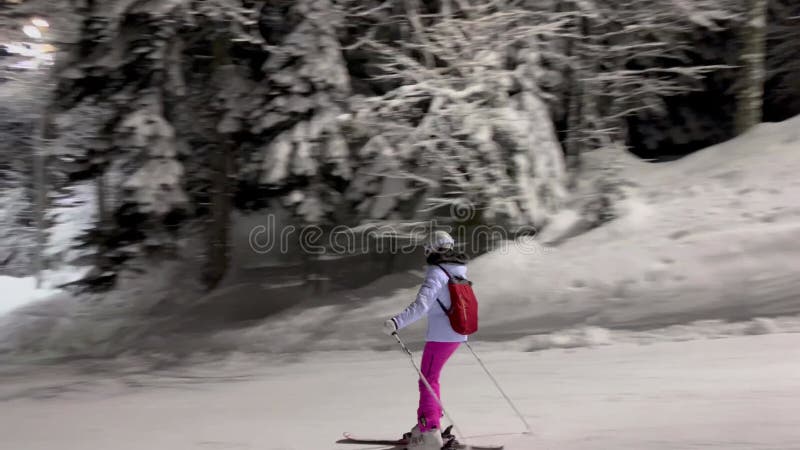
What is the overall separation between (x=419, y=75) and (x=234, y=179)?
373 centimetres

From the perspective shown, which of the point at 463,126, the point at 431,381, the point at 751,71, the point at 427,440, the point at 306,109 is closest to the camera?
the point at 427,440

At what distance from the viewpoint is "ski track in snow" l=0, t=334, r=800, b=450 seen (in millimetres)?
4828

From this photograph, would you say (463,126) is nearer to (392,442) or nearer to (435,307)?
(435,307)

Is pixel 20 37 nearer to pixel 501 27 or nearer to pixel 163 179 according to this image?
pixel 163 179

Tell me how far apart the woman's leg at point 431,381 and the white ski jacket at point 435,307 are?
2.8 inches

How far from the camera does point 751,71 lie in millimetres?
11492

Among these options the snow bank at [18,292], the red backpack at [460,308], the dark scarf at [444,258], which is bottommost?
the snow bank at [18,292]

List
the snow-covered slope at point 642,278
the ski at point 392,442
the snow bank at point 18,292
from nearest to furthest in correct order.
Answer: the ski at point 392,442
the snow-covered slope at point 642,278
the snow bank at point 18,292

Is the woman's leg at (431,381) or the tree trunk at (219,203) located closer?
the woman's leg at (431,381)

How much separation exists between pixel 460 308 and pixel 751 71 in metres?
9.33

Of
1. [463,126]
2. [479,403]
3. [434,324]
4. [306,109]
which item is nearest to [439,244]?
[434,324]

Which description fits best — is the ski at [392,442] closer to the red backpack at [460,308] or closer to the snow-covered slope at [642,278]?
the red backpack at [460,308]

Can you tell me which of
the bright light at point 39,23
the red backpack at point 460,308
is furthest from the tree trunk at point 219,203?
Result: the red backpack at point 460,308

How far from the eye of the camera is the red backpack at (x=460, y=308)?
450 cm
